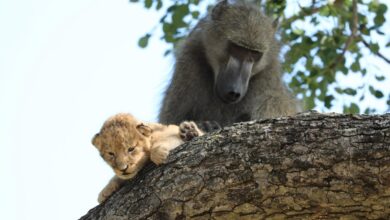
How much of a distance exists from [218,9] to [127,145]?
9.59 feet

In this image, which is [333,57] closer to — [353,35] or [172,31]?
[353,35]

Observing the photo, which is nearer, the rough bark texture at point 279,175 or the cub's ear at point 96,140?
the rough bark texture at point 279,175

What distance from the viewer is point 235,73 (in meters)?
6.30

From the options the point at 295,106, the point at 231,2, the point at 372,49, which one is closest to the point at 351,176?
the point at 295,106

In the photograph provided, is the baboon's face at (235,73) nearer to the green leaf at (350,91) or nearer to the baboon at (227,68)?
the baboon at (227,68)

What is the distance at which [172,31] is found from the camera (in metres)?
8.04

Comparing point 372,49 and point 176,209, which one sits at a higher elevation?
point 372,49

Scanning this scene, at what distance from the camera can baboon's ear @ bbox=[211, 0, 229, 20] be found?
22.4ft

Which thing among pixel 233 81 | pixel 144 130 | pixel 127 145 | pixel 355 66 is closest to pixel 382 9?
pixel 355 66

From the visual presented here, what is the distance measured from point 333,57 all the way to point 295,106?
1665 mm

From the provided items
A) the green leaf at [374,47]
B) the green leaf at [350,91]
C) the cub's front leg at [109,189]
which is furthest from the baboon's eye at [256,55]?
the cub's front leg at [109,189]

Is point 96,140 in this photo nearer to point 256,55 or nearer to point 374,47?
point 256,55

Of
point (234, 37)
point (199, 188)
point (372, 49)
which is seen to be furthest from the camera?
point (372, 49)

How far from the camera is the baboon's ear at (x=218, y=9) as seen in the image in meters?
6.84
